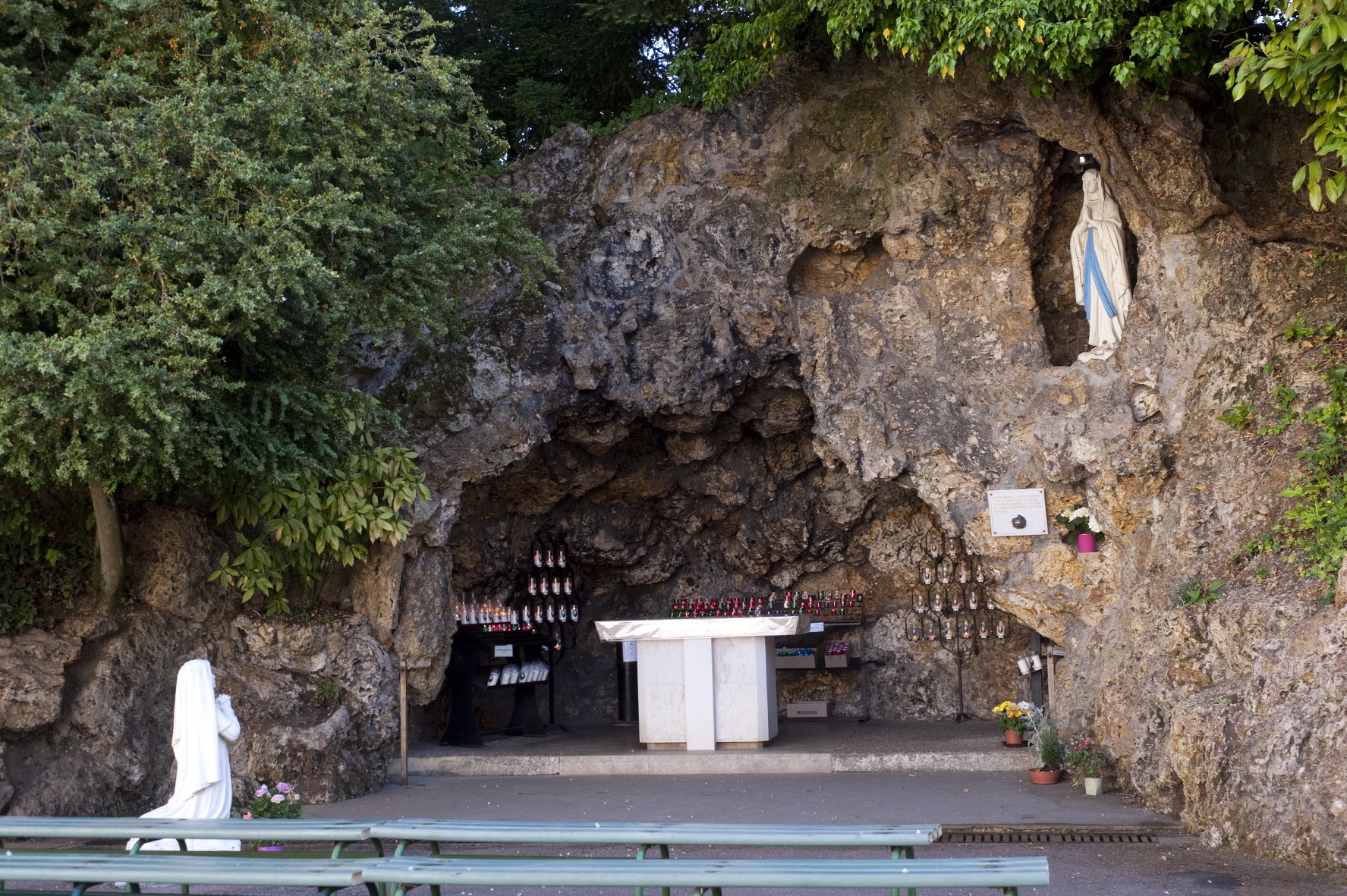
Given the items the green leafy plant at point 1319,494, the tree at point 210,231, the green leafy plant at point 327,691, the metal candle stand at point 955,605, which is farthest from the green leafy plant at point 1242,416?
the green leafy plant at point 327,691

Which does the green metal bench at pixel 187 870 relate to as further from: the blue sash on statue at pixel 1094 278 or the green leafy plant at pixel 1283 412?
the blue sash on statue at pixel 1094 278

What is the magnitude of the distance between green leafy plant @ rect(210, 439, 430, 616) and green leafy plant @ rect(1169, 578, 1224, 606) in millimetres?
6053

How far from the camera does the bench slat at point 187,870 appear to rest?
432 cm

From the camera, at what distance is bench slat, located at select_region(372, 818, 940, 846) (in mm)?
4465

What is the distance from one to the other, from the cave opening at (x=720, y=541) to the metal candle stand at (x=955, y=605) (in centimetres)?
18

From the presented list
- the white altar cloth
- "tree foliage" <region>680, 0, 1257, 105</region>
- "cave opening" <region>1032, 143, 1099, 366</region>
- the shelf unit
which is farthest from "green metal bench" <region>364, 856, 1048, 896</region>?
the shelf unit

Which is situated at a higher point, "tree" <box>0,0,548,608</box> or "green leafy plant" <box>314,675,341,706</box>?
"tree" <box>0,0,548,608</box>

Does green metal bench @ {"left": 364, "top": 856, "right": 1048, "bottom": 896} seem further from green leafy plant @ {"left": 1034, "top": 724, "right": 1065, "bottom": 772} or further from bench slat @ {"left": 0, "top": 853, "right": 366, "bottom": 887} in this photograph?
green leafy plant @ {"left": 1034, "top": 724, "right": 1065, "bottom": 772}

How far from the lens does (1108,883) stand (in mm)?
6176

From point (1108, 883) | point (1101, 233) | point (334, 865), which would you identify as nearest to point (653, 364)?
point (1101, 233)

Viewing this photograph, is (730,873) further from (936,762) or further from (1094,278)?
(1094,278)

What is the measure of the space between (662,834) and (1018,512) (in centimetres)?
700

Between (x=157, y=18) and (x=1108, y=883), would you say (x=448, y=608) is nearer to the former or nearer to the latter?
(x=157, y=18)

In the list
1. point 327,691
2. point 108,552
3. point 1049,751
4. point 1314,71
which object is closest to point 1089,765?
point 1049,751
